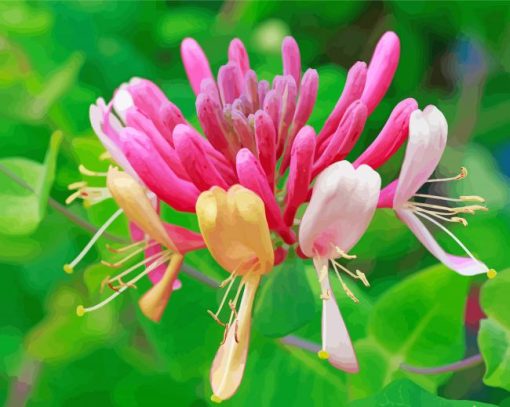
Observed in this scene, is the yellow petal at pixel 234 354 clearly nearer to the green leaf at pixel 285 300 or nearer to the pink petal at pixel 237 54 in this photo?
the green leaf at pixel 285 300

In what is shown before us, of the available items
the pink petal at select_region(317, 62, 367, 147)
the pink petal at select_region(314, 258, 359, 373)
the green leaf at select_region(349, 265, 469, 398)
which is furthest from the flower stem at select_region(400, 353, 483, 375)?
the pink petal at select_region(317, 62, 367, 147)

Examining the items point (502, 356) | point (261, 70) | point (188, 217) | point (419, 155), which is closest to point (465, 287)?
point (502, 356)

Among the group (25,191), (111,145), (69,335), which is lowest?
(69,335)

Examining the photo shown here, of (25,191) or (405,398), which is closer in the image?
(405,398)

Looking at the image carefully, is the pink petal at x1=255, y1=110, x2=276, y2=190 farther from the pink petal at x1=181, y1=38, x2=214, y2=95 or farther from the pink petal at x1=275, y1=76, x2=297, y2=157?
the pink petal at x1=181, y1=38, x2=214, y2=95

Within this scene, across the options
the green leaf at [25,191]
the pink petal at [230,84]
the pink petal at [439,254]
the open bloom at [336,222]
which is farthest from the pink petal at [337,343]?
the green leaf at [25,191]

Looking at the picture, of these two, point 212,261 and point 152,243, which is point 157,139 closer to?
point 152,243

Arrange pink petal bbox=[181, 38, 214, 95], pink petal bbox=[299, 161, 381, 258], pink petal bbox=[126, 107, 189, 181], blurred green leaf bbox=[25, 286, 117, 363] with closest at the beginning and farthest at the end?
pink petal bbox=[299, 161, 381, 258]
pink petal bbox=[126, 107, 189, 181]
pink petal bbox=[181, 38, 214, 95]
blurred green leaf bbox=[25, 286, 117, 363]

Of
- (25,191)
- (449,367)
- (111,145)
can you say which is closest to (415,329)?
(449,367)
